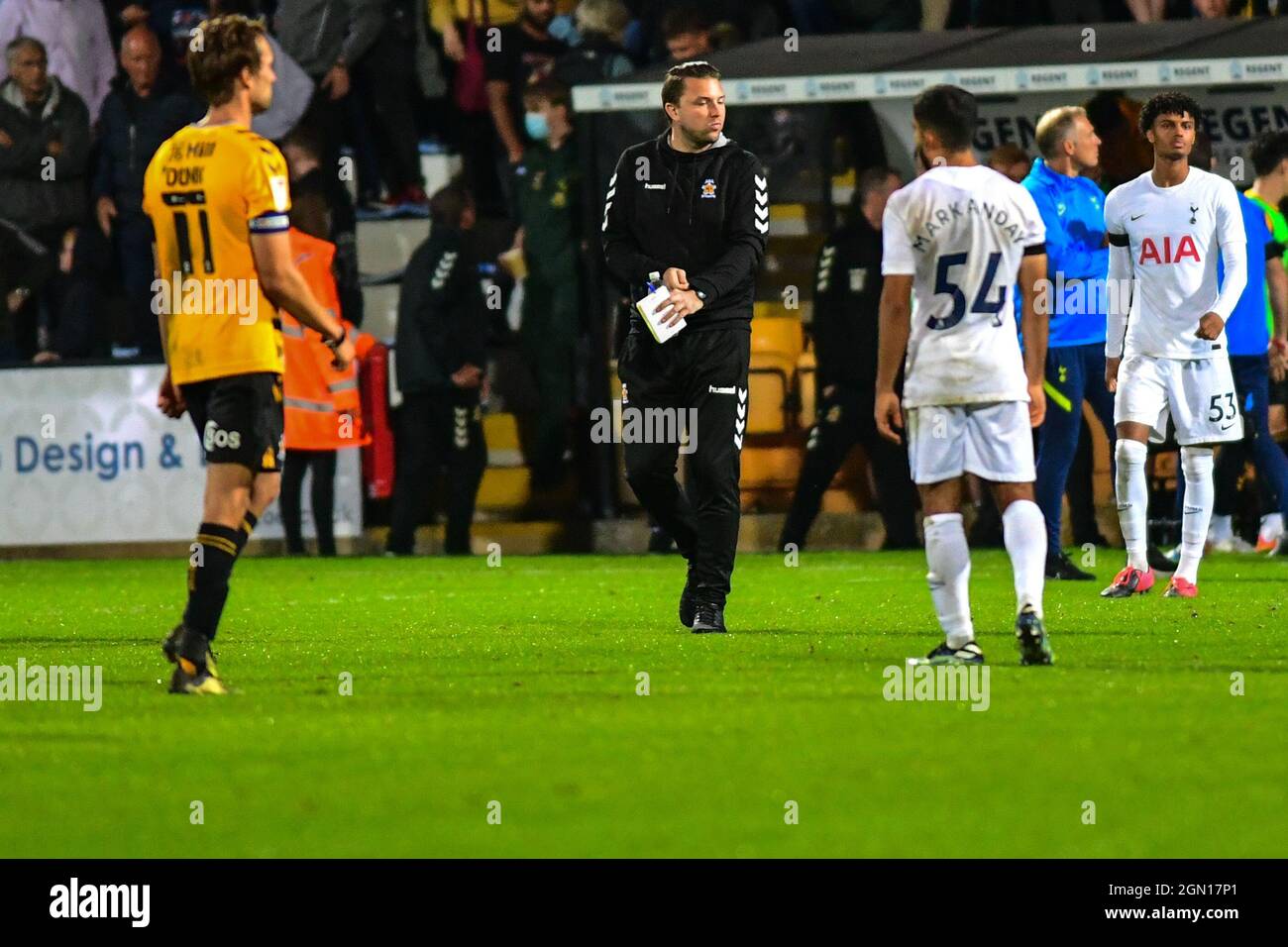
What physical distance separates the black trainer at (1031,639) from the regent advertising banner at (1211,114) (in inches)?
376

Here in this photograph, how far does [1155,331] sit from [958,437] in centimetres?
344

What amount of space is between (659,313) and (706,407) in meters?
0.49

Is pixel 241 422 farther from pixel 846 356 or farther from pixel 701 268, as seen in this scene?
pixel 846 356

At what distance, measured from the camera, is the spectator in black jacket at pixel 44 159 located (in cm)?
1933

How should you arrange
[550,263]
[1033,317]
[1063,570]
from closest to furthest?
[1033,317] < [1063,570] < [550,263]

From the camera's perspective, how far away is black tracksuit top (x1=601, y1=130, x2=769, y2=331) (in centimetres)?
1038

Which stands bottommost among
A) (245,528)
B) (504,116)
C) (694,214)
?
(245,528)

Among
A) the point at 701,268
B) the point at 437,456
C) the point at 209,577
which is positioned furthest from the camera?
the point at 437,456

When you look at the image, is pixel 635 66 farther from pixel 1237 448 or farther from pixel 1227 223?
pixel 1227 223

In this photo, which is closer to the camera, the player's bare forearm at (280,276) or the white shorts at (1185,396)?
the player's bare forearm at (280,276)

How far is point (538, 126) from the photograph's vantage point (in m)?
18.4

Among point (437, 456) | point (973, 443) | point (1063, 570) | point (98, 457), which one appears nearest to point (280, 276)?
point (973, 443)

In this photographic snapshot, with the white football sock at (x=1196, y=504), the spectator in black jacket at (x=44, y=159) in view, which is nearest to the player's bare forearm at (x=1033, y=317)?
the white football sock at (x=1196, y=504)

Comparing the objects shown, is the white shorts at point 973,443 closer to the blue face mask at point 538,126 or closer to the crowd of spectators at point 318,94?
the blue face mask at point 538,126
